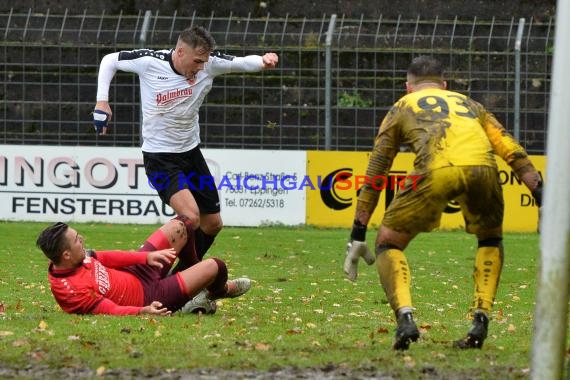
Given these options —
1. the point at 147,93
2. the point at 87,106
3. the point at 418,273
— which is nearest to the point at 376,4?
the point at 87,106

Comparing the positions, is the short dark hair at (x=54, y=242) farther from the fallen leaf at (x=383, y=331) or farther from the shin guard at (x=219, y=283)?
the fallen leaf at (x=383, y=331)

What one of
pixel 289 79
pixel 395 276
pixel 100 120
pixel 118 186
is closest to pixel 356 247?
pixel 395 276

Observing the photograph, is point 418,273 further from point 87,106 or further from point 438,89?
point 87,106

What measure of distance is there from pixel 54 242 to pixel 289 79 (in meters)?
13.9

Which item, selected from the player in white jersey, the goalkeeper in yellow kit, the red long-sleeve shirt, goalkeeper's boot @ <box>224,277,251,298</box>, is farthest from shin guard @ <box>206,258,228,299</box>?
the goalkeeper in yellow kit

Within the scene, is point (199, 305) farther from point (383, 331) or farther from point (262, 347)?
point (262, 347)

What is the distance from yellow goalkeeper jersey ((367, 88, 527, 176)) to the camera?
7.98 metres

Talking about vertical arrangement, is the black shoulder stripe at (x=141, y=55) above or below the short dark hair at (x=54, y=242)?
above

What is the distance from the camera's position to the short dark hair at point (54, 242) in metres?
9.03

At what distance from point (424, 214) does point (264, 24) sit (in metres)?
15.4

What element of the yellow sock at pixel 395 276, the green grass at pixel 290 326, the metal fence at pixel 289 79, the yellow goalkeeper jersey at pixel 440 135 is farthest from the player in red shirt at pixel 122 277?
the metal fence at pixel 289 79

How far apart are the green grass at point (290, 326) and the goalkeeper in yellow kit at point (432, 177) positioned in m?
0.38

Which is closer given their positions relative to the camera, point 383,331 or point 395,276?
point 395,276

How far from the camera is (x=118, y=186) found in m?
21.5
